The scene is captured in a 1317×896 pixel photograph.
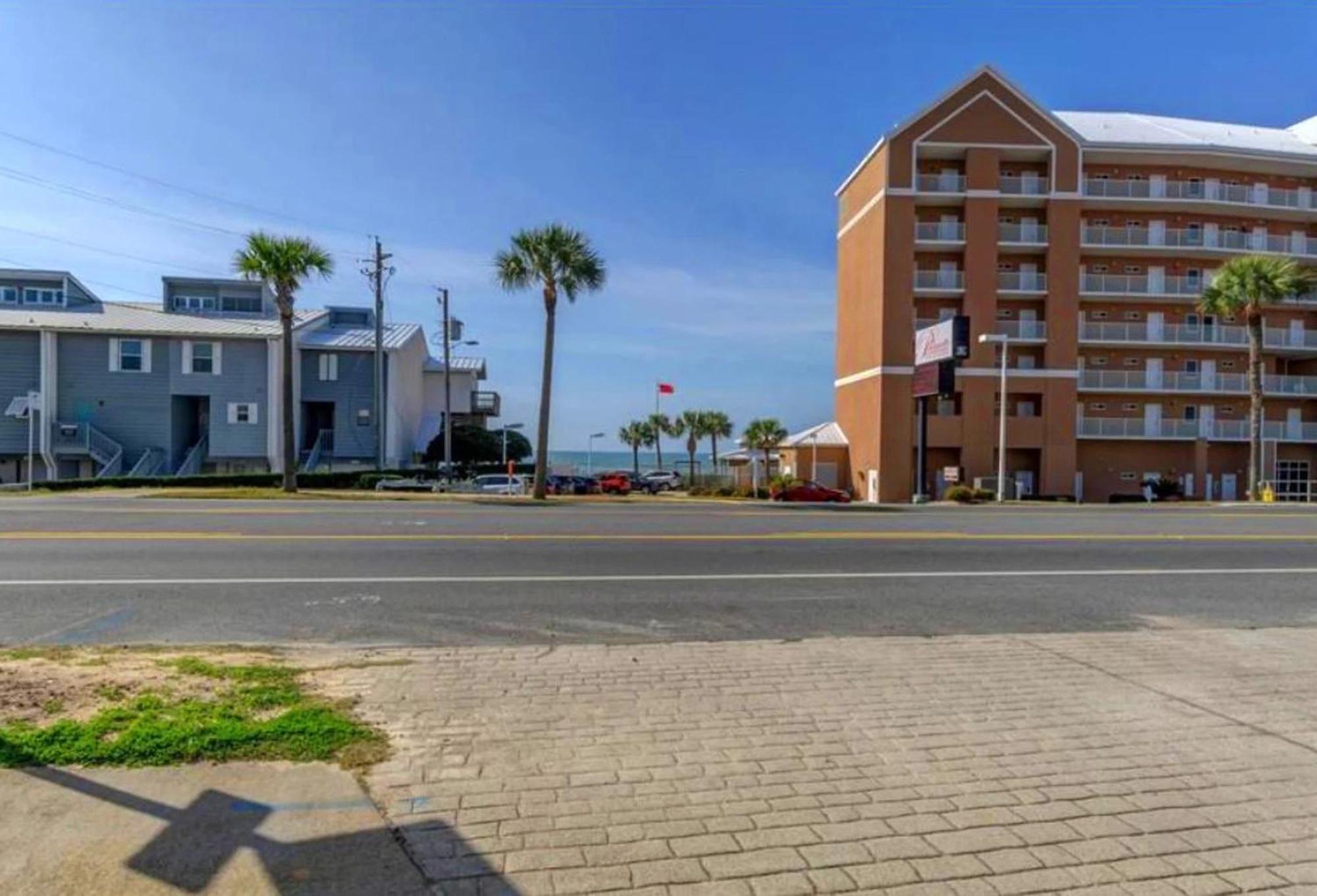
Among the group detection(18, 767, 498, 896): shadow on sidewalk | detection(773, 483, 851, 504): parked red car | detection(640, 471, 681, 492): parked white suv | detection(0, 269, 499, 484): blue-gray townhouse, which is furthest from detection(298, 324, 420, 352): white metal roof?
detection(18, 767, 498, 896): shadow on sidewalk

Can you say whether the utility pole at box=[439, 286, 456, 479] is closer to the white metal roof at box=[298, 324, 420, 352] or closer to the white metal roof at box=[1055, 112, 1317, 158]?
the white metal roof at box=[298, 324, 420, 352]

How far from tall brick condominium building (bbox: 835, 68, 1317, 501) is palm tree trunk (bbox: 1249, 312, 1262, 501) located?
14.3 feet

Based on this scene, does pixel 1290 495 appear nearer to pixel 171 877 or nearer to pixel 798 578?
pixel 798 578

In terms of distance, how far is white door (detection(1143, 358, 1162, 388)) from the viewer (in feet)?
155

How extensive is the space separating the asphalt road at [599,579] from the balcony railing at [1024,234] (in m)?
30.5

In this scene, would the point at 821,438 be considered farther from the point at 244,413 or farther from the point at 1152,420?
the point at 244,413

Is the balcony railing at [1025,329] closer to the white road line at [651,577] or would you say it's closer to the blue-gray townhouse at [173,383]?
the blue-gray townhouse at [173,383]

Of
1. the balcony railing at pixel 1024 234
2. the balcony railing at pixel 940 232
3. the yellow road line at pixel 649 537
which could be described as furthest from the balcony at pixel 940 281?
the yellow road line at pixel 649 537

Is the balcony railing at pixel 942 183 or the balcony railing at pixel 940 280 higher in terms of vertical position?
the balcony railing at pixel 942 183

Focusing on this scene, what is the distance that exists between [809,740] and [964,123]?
47923 millimetres

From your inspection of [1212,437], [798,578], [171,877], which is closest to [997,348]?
[1212,437]

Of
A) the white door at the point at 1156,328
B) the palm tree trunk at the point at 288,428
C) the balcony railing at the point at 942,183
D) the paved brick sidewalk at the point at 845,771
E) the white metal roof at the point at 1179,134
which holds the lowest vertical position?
the paved brick sidewalk at the point at 845,771

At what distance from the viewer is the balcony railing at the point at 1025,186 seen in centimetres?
4556

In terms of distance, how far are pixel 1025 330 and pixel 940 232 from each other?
7393mm
